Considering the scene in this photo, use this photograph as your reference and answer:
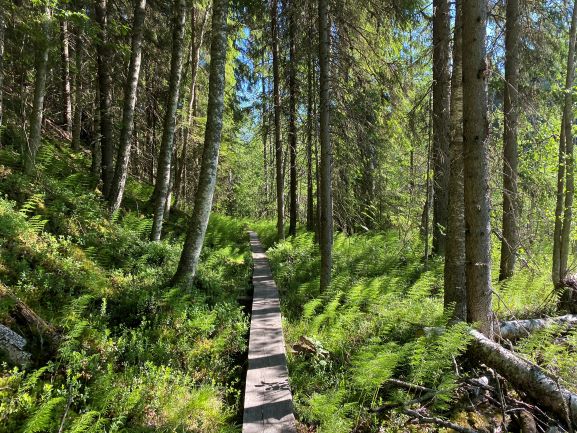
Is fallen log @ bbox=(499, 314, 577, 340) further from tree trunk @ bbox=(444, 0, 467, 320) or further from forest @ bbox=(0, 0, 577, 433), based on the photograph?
tree trunk @ bbox=(444, 0, 467, 320)

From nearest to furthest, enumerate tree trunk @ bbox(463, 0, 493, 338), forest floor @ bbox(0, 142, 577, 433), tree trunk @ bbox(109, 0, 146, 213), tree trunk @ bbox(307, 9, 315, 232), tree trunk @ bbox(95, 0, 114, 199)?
forest floor @ bbox(0, 142, 577, 433), tree trunk @ bbox(463, 0, 493, 338), tree trunk @ bbox(307, 9, 315, 232), tree trunk @ bbox(109, 0, 146, 213), tree trunk @ bbox(95, 0, 114, 199)

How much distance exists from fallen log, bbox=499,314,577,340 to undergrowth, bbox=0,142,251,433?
3.99m

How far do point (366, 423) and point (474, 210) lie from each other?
2.91 meters

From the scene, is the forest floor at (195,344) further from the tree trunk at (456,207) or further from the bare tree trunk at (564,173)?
the bare tree trunk at (564,173)

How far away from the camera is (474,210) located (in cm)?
489

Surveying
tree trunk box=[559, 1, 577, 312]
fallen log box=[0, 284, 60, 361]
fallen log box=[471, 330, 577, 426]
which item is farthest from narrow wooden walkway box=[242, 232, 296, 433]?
tree trunk box=[559, 1, 577, 312]

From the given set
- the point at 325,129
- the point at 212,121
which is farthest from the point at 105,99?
the point at 325,129

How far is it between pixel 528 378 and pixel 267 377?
9.75ft

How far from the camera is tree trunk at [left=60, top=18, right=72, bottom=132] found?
10.7 m

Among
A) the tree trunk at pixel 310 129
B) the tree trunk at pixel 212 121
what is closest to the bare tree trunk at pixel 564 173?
the tree trunk at pixel 310 129

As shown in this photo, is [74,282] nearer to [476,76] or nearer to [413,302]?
[413,302]

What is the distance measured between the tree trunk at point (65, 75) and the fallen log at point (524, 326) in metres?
10.7

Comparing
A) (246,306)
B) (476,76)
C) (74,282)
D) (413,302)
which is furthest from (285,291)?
(476,76)

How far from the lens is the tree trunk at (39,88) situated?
26.1ft
